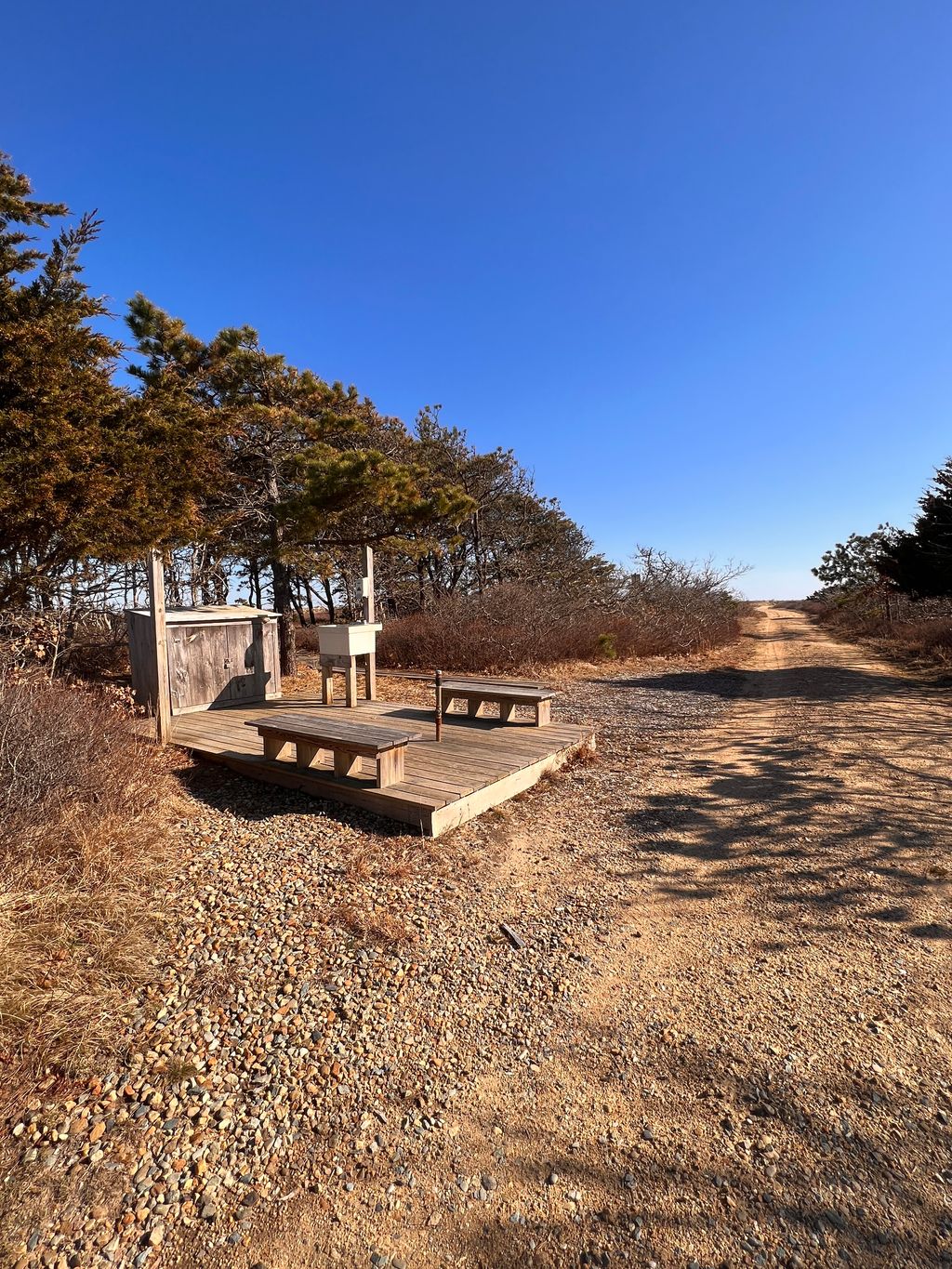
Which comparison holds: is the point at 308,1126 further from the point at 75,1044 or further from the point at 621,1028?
the point at 621,1028

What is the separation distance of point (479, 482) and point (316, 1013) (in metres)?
18.1

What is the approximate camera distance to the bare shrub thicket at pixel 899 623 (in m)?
15.2

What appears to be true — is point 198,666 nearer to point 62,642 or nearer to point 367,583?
point 62,642

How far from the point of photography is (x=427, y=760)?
539cm

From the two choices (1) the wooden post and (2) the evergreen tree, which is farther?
(2) the evergreen tree

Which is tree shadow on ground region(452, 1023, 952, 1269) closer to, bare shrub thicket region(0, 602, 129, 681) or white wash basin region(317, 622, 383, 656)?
bare shrub thicket region(0, 602, 129, 681)

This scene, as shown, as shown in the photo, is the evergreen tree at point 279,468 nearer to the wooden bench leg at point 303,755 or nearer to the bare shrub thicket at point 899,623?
the wooden bench leg at point 303,755

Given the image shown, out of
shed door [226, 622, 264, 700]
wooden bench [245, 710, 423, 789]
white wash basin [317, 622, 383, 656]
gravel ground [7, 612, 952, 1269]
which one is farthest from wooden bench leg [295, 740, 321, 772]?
shed door [226, 622, 264, 700]

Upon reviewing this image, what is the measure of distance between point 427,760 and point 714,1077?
3.52 metres

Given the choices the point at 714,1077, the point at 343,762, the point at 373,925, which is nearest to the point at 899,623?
the point at 343,762

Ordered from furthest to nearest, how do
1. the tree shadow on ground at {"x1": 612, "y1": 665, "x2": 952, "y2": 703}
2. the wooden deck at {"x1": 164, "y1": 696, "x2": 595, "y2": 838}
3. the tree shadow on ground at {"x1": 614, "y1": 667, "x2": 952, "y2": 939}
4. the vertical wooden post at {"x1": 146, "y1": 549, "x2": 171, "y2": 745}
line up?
the tree shadow on ground at {"x1": 612, "y1": 665, "x2": 952, "y2": 703} < the vertical wooden post at {"x1": 146, "y1": 549, "x2": 171, "y2": 745} < the wooden deck at {"x1": 164, "y1": 696, "x2": 595, "y2": 838} < the tree shadow on ground at {"x1": 614, "y1": 667, "x2": 952, "y2": 939}

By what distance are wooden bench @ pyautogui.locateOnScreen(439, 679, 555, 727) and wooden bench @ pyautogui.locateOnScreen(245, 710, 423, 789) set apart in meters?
1.81

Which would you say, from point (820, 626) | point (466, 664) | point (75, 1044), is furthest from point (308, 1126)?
point (820, 626)

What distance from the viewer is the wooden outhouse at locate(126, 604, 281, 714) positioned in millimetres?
7430
